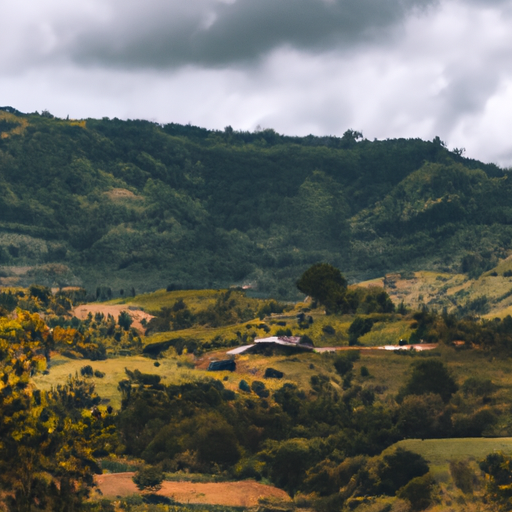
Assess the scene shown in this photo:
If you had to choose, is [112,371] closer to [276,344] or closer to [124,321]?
[276,344]

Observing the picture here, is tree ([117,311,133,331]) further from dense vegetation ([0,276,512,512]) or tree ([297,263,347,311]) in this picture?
tree ([297,263,347,311])

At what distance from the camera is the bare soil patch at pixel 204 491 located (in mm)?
70312

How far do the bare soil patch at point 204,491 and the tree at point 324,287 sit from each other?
7851 centimetres

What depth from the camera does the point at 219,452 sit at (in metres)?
83.1

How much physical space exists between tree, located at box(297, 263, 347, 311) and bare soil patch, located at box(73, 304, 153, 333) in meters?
27.0

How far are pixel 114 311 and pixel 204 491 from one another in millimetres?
110754

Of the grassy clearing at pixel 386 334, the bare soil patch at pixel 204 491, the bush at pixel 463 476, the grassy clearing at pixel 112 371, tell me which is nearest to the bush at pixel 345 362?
the grassy clearing at pixel 386 334

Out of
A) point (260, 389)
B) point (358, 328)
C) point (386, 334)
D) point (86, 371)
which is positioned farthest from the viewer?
point (358, 328)

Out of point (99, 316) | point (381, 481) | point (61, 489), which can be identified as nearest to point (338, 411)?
point (381, 481)

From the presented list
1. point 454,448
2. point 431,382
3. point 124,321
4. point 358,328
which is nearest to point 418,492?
point 454,448

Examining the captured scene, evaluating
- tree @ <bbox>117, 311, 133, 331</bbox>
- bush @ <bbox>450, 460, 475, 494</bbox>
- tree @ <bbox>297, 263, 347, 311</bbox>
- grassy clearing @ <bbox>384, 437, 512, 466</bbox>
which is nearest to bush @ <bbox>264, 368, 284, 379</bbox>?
grassy clearing @ <bbox>384, 437, 512, 466</bbox>

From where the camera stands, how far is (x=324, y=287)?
6220 inches

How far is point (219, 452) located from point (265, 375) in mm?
30559

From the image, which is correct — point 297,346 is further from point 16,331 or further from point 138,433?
point 16,331
